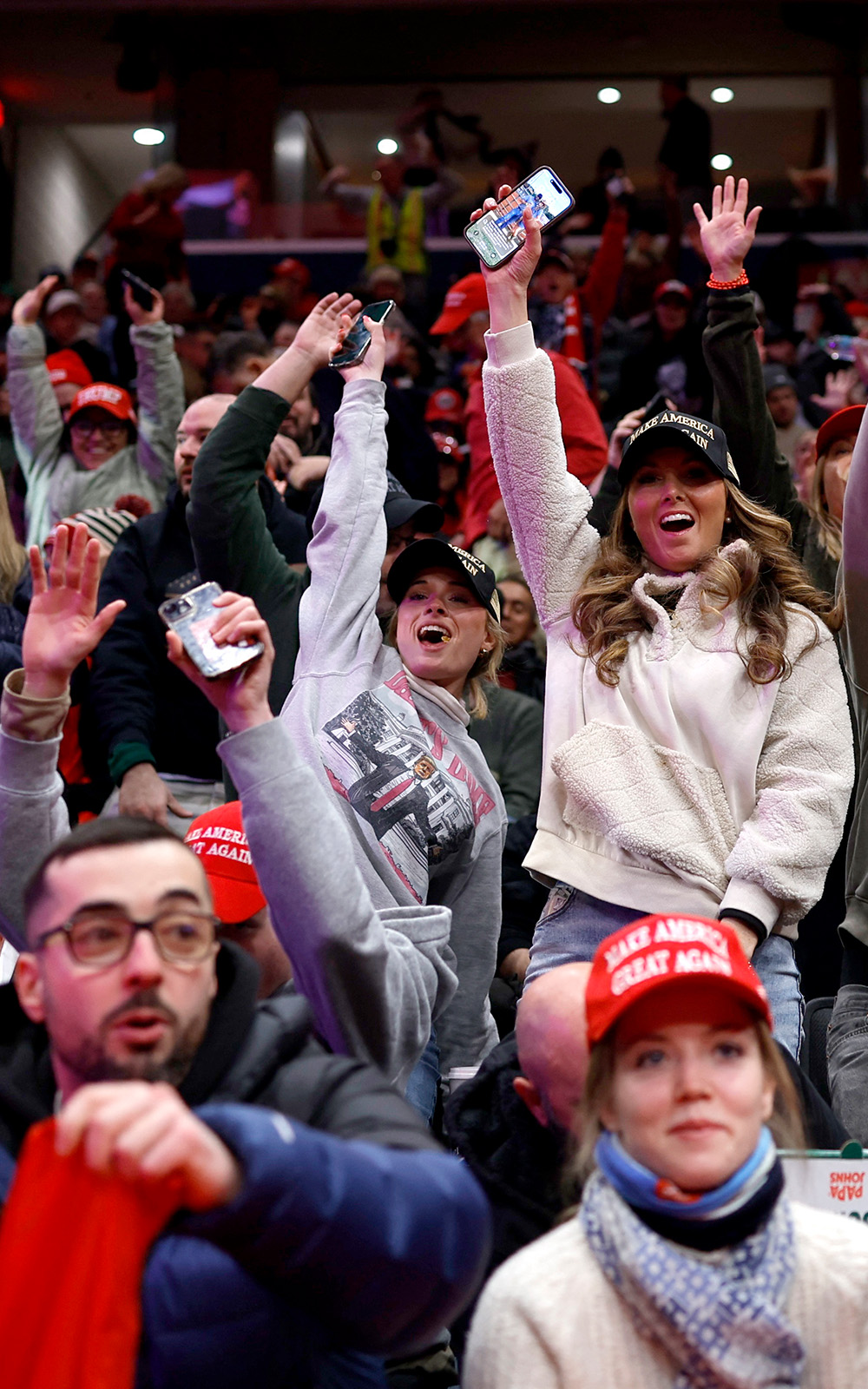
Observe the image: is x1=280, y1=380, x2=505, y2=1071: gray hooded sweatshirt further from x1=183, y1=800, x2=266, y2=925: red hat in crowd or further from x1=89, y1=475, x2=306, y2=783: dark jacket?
x1=89, y1=475, x2=306, y2=783: dark jacket

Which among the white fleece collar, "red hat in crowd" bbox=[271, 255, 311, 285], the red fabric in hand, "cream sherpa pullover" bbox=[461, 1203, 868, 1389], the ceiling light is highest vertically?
the ceiling light

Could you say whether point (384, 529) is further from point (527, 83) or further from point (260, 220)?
point (527, 83)

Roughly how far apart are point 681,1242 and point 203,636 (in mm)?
980

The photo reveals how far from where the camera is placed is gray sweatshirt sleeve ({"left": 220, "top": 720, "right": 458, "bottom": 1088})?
6.91 feet

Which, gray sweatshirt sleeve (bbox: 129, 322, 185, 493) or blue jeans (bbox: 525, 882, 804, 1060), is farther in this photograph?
gray sweatshirt sleeve (bbox: 129, 322, 185, 493)

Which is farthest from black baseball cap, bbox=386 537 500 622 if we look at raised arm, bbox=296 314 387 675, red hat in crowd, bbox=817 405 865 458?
red hat in crowd, bbox=817 405 865 458

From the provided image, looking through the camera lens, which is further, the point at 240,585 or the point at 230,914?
the point at 240,585

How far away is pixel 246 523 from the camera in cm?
358

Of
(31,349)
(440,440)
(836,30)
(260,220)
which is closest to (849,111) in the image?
(836,30)

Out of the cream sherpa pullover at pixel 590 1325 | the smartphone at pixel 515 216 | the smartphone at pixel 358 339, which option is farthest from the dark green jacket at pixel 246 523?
the cream sherpa pullover at pixel 590 1325

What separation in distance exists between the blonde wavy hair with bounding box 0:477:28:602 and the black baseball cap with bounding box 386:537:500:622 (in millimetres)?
1152

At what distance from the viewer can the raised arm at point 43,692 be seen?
94.6 inches

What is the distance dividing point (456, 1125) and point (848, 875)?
109 cm

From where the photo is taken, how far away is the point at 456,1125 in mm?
2396
